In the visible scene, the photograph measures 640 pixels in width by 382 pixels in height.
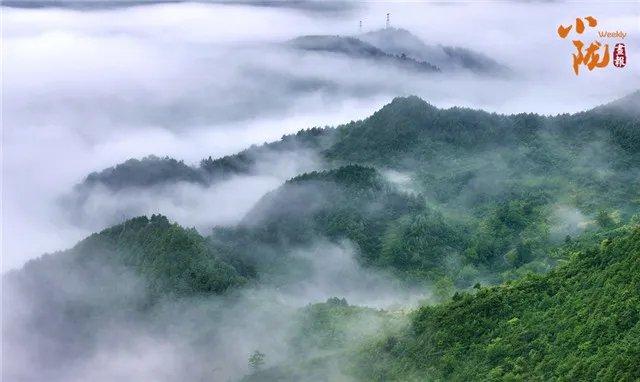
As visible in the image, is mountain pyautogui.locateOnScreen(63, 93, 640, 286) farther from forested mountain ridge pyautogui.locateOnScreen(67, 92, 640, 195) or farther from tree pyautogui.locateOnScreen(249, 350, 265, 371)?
tree pyautogui.locateOnScreen(249, 350, 265, 371)

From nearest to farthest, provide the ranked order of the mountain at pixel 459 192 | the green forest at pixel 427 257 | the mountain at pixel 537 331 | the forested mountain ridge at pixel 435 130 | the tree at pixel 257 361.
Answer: the mountain at pixel 537 331 < the green forest at pixel 427 257 < the tree at pixel 257 361 < the mountain at pixel 459 192 < the forested mountain ridge at pixel 435 130

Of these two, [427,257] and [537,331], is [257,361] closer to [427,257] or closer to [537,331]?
[537,331]

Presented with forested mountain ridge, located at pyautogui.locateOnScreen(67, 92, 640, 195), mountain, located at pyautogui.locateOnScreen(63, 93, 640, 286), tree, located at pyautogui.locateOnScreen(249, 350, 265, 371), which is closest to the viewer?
tree, located at pyautogui.locateOnScreen(249, 350, 265, 371)

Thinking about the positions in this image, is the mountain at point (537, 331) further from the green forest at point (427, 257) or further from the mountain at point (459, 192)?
the mountain at point (459, 192)

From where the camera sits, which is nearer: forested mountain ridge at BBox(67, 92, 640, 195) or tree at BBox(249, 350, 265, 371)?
tree at BBox(249, 350, 265, 371)

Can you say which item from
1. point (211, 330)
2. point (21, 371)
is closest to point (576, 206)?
point (211, 330)

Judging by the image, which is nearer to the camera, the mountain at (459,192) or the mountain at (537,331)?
the mountain at (537,331)

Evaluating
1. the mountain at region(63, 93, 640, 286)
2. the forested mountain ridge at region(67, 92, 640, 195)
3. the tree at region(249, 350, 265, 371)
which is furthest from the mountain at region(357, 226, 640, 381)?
the forested mountain ridge at region(67, 92, 640, 195)

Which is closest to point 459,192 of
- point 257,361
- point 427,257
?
point 427,257

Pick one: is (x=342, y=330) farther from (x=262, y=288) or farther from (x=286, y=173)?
(x=286, y=173)

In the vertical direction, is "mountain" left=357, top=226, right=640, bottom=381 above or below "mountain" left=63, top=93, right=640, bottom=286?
below

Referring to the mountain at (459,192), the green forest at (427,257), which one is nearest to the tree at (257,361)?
the green forest at (427,257)
